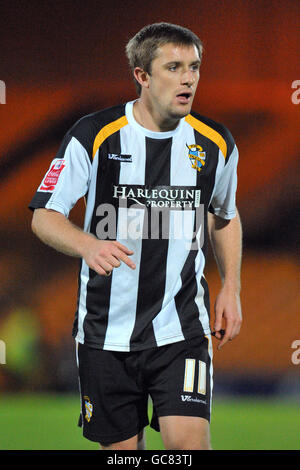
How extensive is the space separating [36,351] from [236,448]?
1352 millimetres

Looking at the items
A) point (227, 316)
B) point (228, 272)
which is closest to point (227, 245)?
point (228, 272)

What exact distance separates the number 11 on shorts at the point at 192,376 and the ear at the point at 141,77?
0.98m

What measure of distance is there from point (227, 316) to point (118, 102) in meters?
1.97

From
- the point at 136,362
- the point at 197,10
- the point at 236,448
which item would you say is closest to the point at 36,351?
the point at 236,448

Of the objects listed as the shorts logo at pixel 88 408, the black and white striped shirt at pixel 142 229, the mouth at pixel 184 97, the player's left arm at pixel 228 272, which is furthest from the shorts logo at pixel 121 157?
the shorts logo at pixel 88 408

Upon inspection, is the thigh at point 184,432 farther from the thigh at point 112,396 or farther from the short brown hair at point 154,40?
the short brown hair at point 154,40

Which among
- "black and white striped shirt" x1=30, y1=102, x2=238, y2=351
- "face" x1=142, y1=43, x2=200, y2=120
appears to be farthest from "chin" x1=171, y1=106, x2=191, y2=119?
"black and white striped shirt" x1=30, y1=102, x2=238, y2=351

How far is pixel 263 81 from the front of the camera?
4090 millimetres

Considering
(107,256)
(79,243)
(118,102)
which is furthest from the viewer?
(118,102)

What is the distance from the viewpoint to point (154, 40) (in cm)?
247

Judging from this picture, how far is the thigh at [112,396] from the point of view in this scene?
2.45 m

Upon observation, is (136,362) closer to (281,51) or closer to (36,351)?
(36,351)

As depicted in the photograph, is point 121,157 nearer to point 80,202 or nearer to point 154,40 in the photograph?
point 154,40
